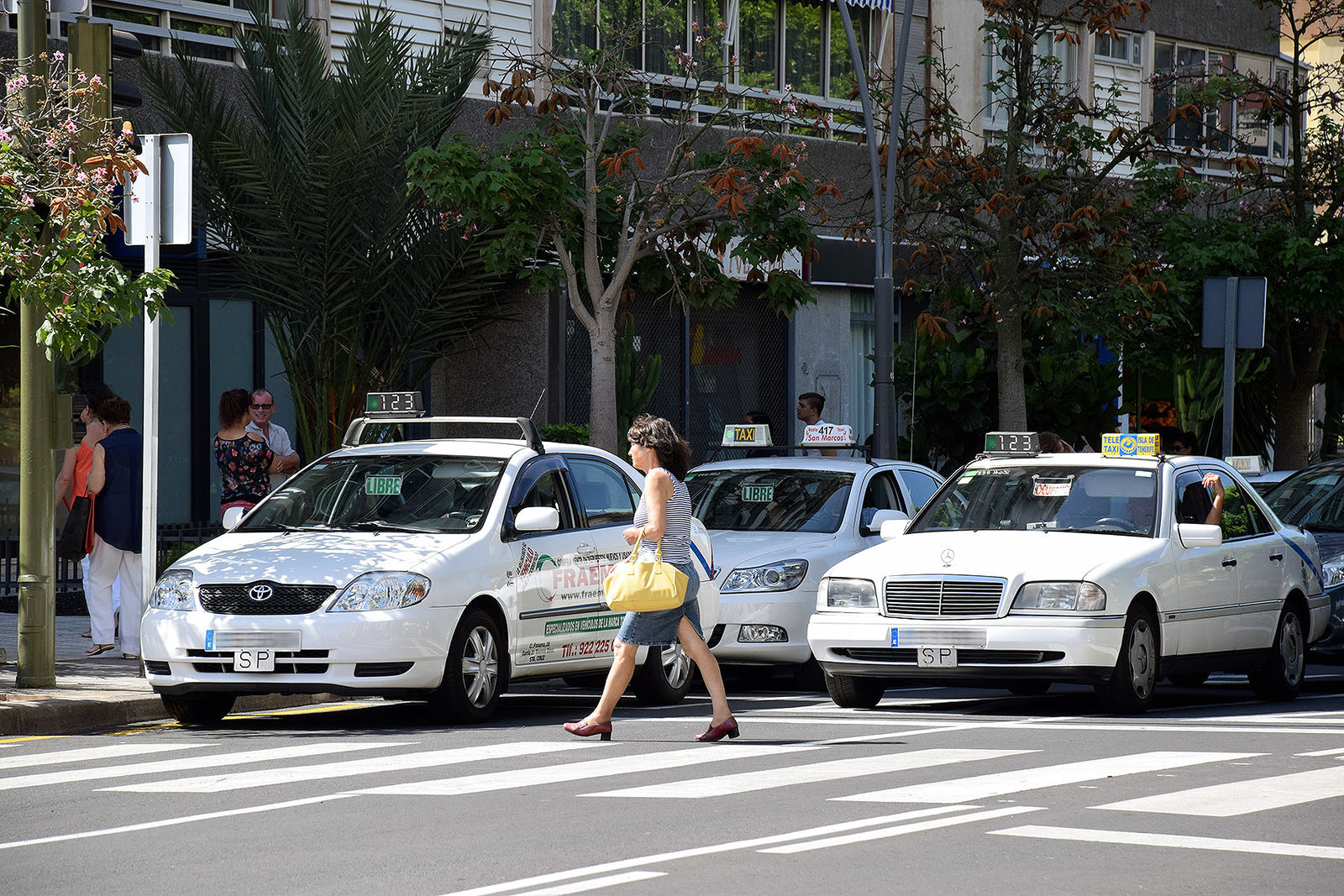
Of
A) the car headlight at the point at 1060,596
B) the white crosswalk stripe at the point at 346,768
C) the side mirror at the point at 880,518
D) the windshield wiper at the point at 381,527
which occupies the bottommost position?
the white crosswalk stripe at the point at 346,768

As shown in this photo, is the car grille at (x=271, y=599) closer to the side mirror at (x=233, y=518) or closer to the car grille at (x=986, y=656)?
the side mirror at (x=233, y=518)

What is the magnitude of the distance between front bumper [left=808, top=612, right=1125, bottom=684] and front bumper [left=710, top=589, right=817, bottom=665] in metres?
1.72

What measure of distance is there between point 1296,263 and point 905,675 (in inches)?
541

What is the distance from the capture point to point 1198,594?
500 inches

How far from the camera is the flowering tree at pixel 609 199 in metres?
17.2

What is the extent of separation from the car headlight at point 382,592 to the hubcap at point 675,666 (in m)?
2.27

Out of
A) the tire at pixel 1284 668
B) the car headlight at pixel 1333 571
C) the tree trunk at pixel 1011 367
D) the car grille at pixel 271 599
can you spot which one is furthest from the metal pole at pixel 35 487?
the tree trunk at pixel 1011 367

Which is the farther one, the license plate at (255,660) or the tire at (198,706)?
the tire at (198,706)

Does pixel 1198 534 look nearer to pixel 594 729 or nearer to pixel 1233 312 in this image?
pixel 594 729

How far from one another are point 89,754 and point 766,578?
4.96 m

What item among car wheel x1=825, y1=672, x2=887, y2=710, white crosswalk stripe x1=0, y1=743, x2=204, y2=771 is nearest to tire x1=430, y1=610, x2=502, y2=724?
white crosswalk stripe x1=0, y1=743, x2=204, y2=771

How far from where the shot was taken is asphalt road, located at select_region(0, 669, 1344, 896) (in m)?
6.82

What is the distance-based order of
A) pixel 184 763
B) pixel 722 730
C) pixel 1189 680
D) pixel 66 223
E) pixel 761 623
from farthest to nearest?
pixel 1189 680
pixel 761 623
pixel 66 223
pixel 722 730
pixel 184 763

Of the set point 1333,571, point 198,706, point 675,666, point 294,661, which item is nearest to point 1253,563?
point 1333,571
